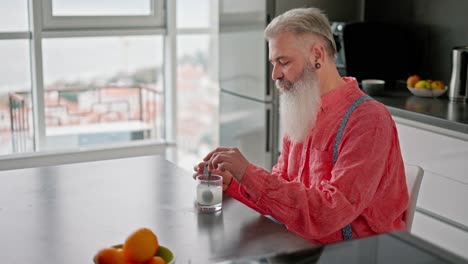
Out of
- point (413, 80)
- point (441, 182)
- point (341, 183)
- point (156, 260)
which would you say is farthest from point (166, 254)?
point (413, 80)

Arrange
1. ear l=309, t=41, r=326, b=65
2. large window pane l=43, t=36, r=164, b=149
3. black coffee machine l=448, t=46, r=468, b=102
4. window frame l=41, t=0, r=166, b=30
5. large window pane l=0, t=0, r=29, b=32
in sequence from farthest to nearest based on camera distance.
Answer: large window pane l=43, t=36, r=164, b=149
window frame l=41, t=0, r=166, b=30
large window pane l=0, t=0, r=29, b=32
black coffee machine l=448, t=46, r=468, b=102
ear l=309, t=41, r=326, b=65

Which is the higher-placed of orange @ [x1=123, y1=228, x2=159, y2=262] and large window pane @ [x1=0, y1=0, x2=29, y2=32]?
large window pane @ [x1=0, y1=0, x2=29, y2=32]

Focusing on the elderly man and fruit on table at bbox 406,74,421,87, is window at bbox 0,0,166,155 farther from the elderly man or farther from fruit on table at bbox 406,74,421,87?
the elderly man

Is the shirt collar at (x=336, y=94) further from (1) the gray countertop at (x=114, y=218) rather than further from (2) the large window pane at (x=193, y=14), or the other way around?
(2) the large window pane at (x=193, y=14)

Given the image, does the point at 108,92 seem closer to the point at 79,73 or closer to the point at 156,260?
the point at 79,73

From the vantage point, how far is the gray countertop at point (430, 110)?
10.2 feet

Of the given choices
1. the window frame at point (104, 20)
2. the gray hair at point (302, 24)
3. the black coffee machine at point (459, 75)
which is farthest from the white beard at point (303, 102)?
the window frame at point (104, 20)

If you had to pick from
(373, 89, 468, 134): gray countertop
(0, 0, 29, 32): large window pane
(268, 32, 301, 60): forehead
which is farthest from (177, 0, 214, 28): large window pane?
(268, 32, 301, 60): forehead

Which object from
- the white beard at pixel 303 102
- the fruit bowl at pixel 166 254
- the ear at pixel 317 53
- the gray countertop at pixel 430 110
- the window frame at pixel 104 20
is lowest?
the fruit bowl at pixel 166 254

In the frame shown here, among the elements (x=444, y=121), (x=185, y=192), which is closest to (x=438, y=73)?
(x=444, y=121)

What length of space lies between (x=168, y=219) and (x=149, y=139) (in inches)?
115

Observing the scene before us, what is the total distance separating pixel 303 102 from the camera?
215 centimetres

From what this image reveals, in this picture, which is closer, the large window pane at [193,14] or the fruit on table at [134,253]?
the fruit on table at [134,253]

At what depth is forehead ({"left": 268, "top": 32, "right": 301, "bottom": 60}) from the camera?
2084 mm
